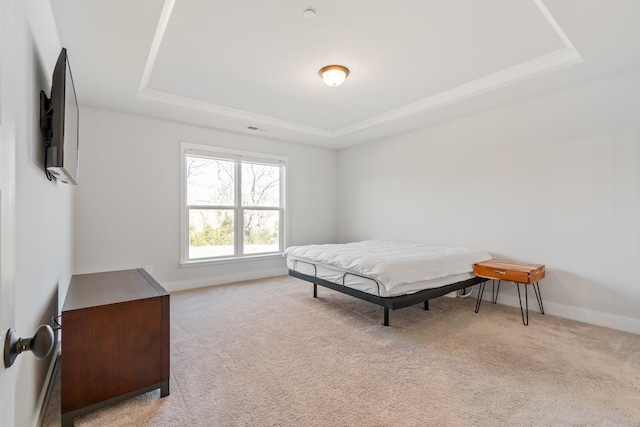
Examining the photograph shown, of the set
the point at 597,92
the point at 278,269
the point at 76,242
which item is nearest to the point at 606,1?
the point at 597,92

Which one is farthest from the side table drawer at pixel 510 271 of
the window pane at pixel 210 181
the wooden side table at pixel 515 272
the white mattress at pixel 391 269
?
the window pane at pixel 210 181

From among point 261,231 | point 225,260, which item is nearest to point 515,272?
point 261,231

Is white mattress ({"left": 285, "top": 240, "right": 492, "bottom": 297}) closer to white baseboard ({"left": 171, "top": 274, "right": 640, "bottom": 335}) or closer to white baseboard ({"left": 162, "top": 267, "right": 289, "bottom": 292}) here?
white baseboard ({"left": 171, "top": 274, "right": 640, "bottom": 335})

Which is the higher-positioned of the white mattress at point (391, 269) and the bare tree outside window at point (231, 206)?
the bare tree outside window at point (231, 206)

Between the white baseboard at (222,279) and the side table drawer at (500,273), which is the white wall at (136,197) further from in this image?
the side table drawer at (500,273)

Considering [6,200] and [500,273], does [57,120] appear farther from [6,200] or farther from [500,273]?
[500,273]

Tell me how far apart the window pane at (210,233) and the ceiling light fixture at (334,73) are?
107 inches

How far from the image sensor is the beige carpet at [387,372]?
1.70m

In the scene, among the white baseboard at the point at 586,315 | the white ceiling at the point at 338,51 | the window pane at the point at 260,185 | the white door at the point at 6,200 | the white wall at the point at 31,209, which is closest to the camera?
the white door at the point at 6,200

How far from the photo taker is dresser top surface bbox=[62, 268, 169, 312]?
174 centimetres

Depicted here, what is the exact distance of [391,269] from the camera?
2.75m

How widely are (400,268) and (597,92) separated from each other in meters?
2.64

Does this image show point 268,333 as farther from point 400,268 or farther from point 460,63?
point 460,63

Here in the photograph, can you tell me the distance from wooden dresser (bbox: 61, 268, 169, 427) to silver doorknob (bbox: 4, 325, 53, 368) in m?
1.22
